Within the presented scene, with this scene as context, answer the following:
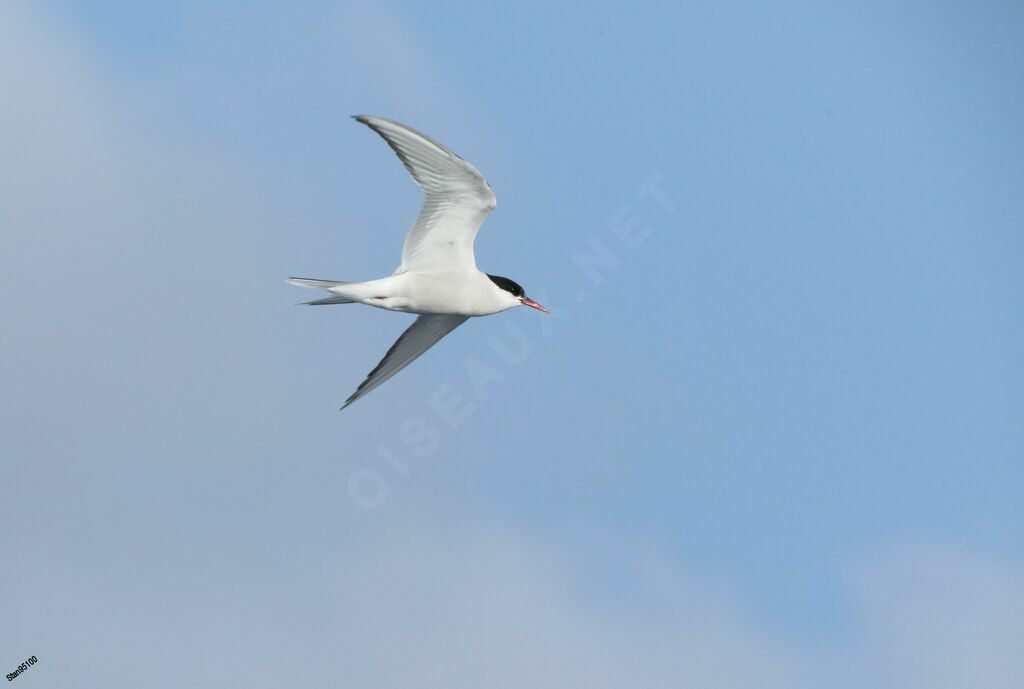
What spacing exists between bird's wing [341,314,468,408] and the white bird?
0.54 feet

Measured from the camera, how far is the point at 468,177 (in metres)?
15.4

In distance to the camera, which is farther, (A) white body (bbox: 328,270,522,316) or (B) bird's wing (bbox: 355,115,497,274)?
(A) white body (bbox: 328,270,522,316)

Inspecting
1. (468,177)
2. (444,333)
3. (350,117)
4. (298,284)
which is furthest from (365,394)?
(350,117)

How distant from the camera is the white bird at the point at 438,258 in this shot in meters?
15.2

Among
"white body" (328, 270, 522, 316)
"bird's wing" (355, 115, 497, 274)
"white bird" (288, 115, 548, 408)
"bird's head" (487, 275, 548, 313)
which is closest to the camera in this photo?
"bird's wing" (355, 115, 497, 274)

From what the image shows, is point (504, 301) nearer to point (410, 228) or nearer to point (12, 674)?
point (410, 228)

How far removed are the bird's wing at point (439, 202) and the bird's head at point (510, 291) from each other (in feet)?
1.85

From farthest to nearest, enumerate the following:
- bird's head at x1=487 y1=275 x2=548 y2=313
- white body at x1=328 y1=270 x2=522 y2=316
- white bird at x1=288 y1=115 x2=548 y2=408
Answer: bird's head at x1=487 y1=275 x2=548 y2=313
white body at x1=328 y1=270 x2=522 y2=316
white bird at x1=288 y1=115 x2=548 y2=408

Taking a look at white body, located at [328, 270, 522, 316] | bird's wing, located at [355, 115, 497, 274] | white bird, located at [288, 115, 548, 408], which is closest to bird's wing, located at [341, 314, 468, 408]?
white bird, located at [288, 115, 548, 408]

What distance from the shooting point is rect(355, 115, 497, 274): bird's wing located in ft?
48.4

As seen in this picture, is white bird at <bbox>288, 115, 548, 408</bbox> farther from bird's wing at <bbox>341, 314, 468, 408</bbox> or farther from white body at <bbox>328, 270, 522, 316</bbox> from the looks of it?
bird's wing at <bbox>341, 314, 468, 408</bbox>

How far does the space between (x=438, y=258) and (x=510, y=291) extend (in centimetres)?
127

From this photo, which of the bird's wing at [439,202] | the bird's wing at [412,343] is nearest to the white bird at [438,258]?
the bird's wing at [439,202]

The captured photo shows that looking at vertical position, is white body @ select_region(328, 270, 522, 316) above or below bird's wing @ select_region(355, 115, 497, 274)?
below
